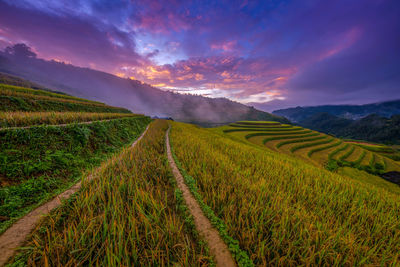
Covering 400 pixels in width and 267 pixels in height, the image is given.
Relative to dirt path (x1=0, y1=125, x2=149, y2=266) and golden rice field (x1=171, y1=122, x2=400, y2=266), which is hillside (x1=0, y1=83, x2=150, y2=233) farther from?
golden rice field (x1=171, y1=122, x2=400, y2=266)

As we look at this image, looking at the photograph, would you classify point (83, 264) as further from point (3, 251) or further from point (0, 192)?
point (0, 192)

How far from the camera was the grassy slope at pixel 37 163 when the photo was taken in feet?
7.78

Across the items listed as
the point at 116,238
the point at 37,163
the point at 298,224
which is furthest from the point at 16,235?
the point at 298,224

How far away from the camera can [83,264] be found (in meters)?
1.26

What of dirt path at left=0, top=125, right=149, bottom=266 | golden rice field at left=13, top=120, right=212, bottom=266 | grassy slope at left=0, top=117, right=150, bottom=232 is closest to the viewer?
golden rice field at left=13, top=120, right=212, bottom=266

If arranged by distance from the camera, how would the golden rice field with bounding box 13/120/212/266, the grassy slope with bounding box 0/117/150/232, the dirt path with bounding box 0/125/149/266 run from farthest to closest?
1. the grassy slope with bounding box 0/117/150/232
2. the dirt path with bounding box 0/125/149/266
3. the golden rice field with bounding box 13/120/212/266

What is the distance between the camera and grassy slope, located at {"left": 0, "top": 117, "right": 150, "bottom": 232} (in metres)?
2.37

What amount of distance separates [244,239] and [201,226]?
0.54m

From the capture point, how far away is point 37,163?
10.9ft

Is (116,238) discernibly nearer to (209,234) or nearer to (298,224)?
(209,234)

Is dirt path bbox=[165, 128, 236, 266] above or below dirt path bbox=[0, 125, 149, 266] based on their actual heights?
above

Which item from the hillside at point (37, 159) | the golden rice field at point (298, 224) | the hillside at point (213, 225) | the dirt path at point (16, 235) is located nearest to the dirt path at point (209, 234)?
the hillside at point (213, 225)

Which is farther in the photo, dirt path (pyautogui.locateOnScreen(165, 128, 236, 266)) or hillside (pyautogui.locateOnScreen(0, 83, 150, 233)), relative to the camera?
hillside (pyautogui.locateOnScreen(0, 83, 150, 233))

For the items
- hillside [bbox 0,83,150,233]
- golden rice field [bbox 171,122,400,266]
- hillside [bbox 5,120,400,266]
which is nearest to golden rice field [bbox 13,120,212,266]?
hillside [bbox 5,120,400,266]
